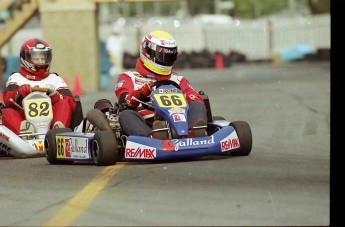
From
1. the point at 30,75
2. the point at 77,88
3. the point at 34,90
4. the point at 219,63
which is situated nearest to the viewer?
the point at 34,90

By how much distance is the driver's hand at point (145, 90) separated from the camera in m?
12.6

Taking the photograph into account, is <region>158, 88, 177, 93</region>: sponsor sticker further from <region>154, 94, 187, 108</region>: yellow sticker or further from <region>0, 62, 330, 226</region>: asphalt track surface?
<region>0, 62, 330, 226</region>: asphalt track surface

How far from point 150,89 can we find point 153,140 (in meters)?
0.91

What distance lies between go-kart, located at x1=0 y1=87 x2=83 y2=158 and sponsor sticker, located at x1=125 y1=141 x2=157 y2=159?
2.14 m

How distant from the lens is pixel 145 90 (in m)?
12.6

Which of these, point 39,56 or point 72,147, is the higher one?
point 39,56

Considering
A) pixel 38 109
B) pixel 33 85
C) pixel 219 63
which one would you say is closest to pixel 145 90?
pixel 38 109

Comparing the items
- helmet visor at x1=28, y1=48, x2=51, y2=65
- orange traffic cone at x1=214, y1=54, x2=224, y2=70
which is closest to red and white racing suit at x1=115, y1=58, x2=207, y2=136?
helmet visor at x1=28, y1=48, x2=51, y2=65

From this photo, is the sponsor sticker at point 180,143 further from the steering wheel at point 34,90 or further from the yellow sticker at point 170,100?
the steering wheel at point 34,90

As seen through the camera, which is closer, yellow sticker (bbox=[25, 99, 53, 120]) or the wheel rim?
the wheel rim

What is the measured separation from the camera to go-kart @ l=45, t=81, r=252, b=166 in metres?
11.8

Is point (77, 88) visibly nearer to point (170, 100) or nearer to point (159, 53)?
point (159, 53)

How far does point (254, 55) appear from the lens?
58.8 metres
